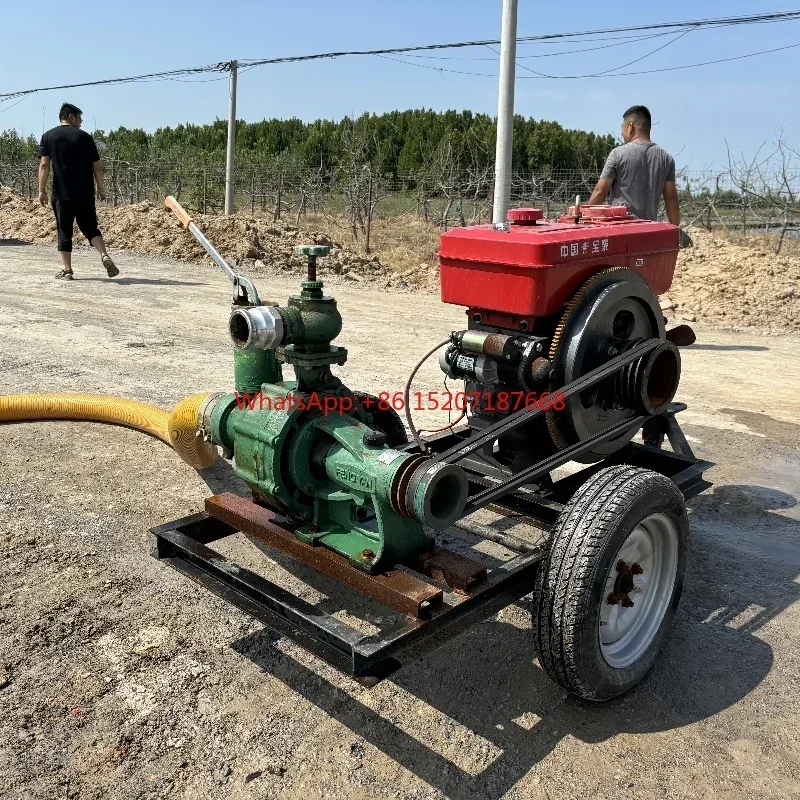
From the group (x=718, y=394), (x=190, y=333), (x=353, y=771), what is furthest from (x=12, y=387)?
(x=718, y=394)

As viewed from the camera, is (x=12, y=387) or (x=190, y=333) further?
(x=190, y=333)

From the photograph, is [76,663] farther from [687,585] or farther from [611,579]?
[687,585]

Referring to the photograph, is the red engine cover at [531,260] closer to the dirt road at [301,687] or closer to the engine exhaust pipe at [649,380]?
the engine exhaust pipe at [649,380]

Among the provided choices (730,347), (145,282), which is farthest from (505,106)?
(145,282)

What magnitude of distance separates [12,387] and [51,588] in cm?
298

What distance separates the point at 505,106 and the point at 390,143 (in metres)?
33.9

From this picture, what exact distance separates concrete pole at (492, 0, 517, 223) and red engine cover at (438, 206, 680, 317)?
5.24 meters

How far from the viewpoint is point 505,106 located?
8.79 meters

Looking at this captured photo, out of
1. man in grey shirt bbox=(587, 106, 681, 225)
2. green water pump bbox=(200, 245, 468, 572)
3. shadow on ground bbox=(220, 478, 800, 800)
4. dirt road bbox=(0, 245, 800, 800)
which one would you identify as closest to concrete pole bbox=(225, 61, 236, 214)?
man in grey shirt bbox=(587, 106, 681, 225)

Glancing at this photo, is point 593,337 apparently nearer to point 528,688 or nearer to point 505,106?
point 528,688

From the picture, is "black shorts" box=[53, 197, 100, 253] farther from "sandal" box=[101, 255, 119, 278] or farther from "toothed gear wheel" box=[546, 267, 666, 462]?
"toothed gear wheel" box=[546, 267, 666, 462]

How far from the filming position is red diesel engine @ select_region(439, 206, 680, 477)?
309 centimetres

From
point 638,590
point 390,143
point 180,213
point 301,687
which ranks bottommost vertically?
point 301,687

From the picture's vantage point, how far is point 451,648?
2867mm
